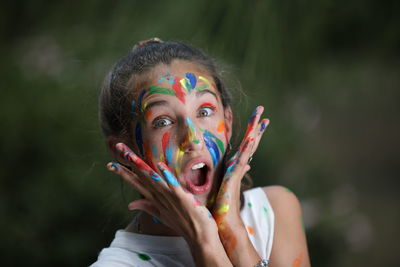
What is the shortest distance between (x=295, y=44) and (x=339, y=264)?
1844mm

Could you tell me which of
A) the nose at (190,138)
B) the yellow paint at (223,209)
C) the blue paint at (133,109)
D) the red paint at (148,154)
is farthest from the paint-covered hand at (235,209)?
the blue paint at (133,109)

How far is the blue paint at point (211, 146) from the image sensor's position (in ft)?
4.11

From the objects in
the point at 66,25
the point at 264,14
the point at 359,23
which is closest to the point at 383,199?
the point at 359,23

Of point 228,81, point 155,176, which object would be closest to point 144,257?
point 155,176

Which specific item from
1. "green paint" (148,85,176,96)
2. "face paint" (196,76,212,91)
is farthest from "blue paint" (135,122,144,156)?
"face paint" (196,76,212,91)

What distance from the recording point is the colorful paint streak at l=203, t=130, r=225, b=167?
4.11ft

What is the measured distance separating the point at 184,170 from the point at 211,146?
107mm

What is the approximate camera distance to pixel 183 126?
124 cm

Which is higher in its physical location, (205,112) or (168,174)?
(205,112)

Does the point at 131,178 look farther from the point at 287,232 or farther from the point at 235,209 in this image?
the point at 287,232

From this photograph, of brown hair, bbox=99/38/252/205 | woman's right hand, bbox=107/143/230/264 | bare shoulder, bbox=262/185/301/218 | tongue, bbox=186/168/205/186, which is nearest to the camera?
woman's right hand, bbox=107/143/230/264

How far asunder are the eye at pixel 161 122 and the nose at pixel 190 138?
0.06m

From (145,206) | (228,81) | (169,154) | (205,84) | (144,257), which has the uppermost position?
(228,81)

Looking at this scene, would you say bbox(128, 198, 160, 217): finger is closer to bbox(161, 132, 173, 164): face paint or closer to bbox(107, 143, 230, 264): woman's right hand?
bbox(107, 143, 230, 264): woman's right hand
